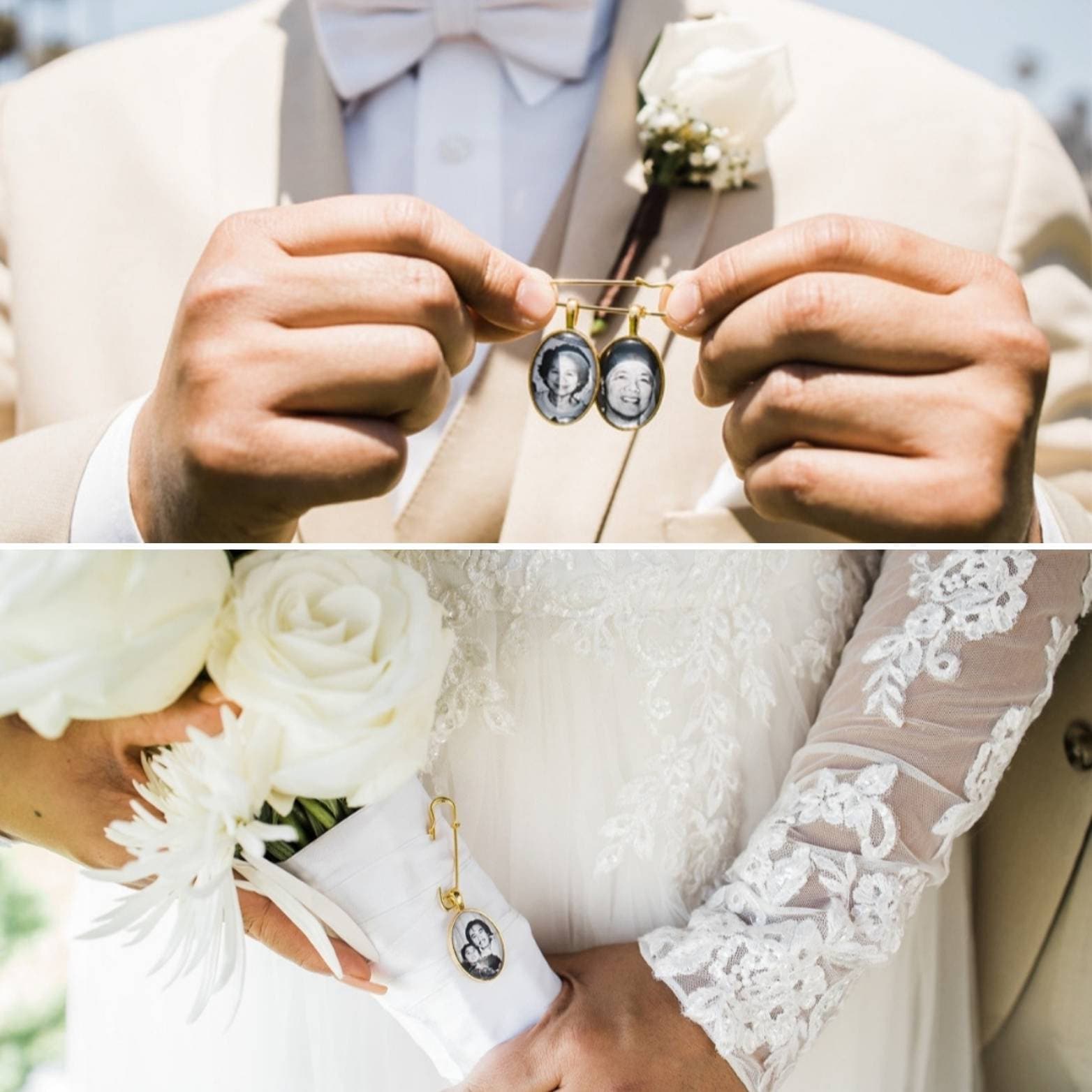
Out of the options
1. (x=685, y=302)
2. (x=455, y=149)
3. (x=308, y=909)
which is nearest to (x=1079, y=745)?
(x=685, y=302)

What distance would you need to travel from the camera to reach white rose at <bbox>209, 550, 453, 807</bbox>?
40 centimetres

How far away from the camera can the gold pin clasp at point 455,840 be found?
0.48 meters

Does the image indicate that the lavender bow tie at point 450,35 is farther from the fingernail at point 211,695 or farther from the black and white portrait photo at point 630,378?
the fingernail at point 211,695

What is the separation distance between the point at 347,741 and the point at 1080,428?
2.33 feet

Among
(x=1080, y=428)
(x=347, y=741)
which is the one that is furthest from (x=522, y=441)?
(x=1080, y=428)

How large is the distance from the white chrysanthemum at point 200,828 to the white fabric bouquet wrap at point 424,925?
40 millimetres

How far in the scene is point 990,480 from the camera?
1.71 feet

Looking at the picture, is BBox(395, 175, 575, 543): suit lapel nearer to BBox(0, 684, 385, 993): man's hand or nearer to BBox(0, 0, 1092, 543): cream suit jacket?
BBox(0, 0, 1092, 543): cream suit jacket

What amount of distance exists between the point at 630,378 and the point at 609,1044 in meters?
0.38

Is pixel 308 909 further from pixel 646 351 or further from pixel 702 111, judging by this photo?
pixel 702 111

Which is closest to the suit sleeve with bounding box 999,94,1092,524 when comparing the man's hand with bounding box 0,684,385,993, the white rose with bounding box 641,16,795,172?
the white rose with bounding box 641,16,795,172

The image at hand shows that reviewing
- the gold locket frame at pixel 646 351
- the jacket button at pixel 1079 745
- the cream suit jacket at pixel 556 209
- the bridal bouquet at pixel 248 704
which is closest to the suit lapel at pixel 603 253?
the cream suit jacket at pixel 556 209

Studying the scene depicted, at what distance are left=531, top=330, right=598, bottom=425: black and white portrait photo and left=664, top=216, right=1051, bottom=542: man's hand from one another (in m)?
0.06

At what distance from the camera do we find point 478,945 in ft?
1.56
